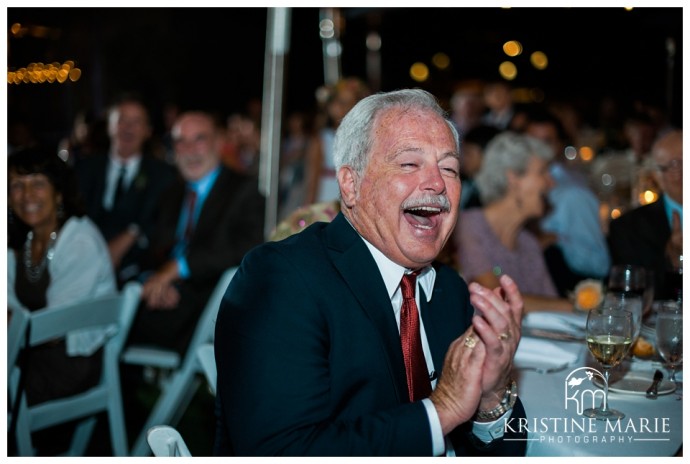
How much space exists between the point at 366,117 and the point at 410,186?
0.18m

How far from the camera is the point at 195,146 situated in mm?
4699

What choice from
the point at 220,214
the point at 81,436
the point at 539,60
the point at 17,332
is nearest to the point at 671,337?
the point at 17,332

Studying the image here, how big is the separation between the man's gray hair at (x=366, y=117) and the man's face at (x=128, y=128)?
13.1 ft

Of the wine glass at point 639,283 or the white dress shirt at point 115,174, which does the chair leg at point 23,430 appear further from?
the white dress shirt at point 115,174

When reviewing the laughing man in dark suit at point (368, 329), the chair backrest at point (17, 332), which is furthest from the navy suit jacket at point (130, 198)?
the laughing man in dark suit at point (368, 329)

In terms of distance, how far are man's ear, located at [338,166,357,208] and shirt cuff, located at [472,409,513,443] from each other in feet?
1.82

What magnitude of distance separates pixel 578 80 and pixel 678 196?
1689 centimetres

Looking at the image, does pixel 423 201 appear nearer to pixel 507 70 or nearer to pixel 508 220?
pixel 508 220

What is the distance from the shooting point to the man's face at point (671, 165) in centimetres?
310

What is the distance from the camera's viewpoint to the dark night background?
8.34 metres

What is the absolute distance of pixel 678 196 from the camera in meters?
3.11
